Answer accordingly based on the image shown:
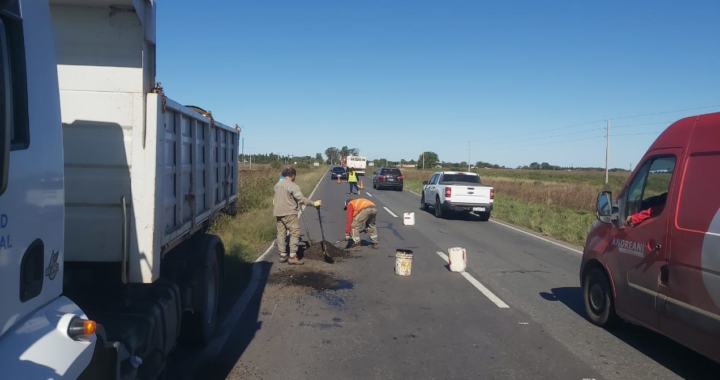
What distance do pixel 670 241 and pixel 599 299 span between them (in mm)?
1767

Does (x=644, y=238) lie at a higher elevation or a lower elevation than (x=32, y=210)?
lower

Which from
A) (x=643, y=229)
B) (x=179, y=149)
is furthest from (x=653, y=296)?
(x=179, y=149)

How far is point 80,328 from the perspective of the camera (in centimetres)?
247

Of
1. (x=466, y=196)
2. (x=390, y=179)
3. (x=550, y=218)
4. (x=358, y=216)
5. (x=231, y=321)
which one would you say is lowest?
(x=231, y=321)

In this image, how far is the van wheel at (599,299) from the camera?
641cm

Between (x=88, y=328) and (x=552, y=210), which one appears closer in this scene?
(x=88, y=328)

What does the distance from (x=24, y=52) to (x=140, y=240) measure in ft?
5.57

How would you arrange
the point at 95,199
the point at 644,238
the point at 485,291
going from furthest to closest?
the point at 485,291
the point at 644,238
the point at 95,199

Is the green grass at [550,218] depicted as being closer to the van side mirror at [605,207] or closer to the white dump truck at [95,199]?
the van side mirror at [605,207]

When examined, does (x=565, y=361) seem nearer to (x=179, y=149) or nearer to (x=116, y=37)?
(x=179, y=149)

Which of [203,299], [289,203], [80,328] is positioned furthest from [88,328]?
[289,203]

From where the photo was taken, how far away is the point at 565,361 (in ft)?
18.2

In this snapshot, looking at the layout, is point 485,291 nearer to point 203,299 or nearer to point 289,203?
point 289,203

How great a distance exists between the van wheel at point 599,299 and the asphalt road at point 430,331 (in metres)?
0.16
